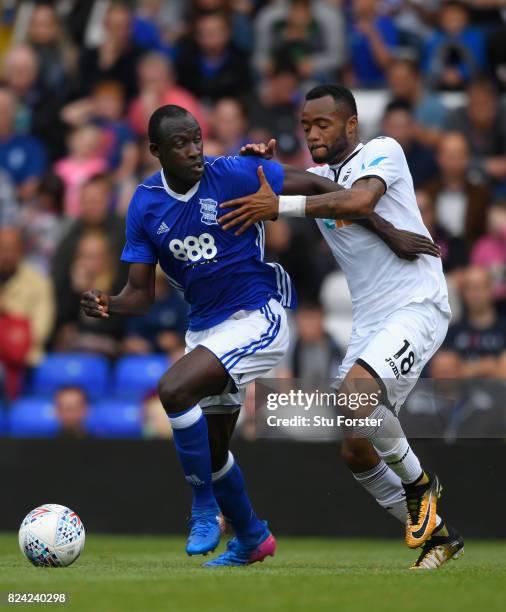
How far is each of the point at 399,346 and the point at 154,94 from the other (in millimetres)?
8051

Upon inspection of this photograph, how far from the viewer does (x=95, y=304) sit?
8477mm

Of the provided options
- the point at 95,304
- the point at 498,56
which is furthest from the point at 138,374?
the point at 95,304

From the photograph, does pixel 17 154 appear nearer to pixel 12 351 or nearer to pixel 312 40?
pixel 12 351

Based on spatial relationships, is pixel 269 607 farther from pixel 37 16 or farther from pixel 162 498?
pixel 37 16

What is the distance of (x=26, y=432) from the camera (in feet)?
46.3

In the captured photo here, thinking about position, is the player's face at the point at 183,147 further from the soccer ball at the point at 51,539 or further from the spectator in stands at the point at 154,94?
the spectator in stands at the point at 154,94

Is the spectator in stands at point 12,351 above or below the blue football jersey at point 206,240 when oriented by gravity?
below

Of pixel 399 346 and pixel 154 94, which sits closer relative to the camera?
pixel 399 346

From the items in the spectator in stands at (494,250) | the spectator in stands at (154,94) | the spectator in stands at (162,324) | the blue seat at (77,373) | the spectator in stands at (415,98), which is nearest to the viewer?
the spectator in stands at (494,250)

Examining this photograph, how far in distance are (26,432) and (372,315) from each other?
627cm

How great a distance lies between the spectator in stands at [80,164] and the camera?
15703mm

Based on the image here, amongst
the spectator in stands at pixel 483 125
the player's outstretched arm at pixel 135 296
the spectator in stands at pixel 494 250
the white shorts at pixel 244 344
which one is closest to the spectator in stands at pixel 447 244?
the spectator in stands at pixel 494 250

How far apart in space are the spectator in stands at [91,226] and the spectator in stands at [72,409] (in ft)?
4.48

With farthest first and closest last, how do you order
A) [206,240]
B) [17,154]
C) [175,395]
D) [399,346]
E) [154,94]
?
[17,154], [154,94], [206,240], [399,346], [175,395]
